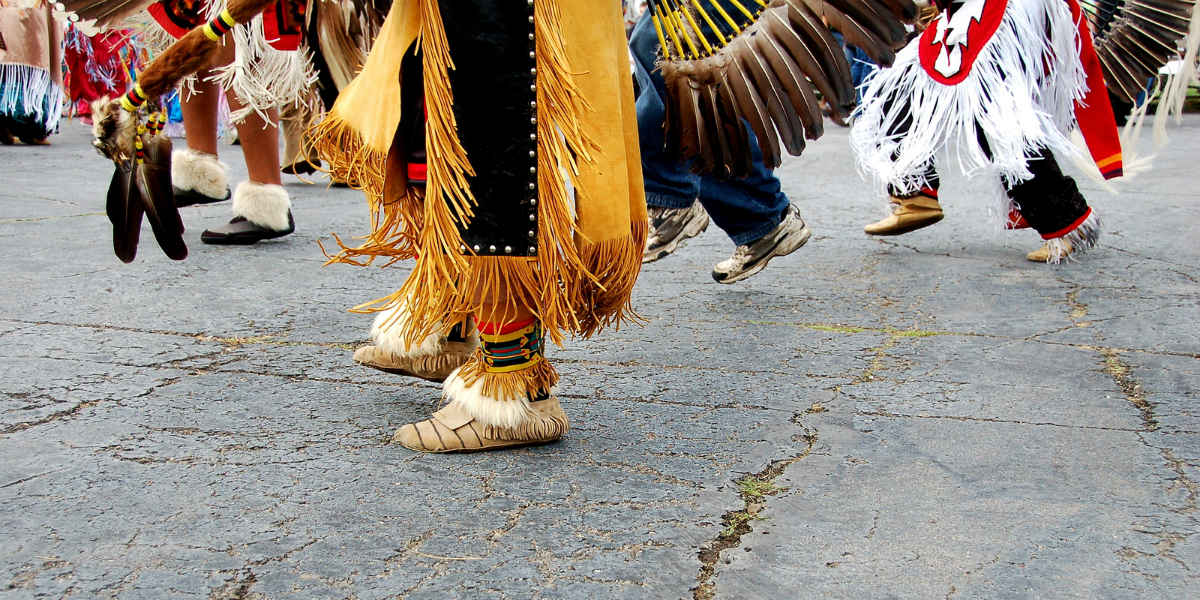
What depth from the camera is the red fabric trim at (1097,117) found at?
3.87 m

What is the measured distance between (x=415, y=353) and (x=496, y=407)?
1.46ft

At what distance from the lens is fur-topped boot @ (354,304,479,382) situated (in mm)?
2439

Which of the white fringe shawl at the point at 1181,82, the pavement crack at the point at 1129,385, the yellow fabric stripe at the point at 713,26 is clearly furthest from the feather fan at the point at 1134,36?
the yellow fabric stripe at the point at 713,26

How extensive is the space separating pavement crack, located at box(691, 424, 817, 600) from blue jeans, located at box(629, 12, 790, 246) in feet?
4.37

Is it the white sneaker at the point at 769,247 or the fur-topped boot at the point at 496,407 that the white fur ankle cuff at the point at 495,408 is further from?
the white sneaker at the point at 769,247

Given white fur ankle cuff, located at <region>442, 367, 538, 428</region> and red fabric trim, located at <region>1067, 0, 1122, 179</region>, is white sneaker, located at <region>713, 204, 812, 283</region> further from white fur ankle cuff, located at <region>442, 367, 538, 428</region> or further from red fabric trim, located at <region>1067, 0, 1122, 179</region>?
white fur ankle cuff, located at <region>442, 367, 538, 428</region>

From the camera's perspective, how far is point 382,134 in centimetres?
202

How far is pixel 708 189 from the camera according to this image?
3.37 m

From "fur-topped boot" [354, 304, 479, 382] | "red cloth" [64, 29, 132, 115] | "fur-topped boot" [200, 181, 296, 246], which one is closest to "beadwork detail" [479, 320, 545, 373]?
"fur-topped boot" [354, 304, 479, 382]

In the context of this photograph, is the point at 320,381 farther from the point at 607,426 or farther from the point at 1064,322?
the point at 1064,322

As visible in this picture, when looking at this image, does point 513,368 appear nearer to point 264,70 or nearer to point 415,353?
point 415,353

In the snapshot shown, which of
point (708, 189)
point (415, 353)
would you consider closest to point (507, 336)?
point (415, 353)

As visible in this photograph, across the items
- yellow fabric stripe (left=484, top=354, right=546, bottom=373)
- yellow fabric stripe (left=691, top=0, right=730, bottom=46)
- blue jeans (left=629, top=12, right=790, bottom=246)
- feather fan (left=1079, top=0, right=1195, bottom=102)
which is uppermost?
feather fan (left=1079, top=0, right=1195, bottom=102)

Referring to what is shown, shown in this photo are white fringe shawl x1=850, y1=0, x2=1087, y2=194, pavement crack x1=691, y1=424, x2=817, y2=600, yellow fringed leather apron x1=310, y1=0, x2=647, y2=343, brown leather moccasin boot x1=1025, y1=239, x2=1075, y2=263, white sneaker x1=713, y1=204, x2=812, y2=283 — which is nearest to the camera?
pavement crack x1=691, y1=424, x2=817, y2=600
